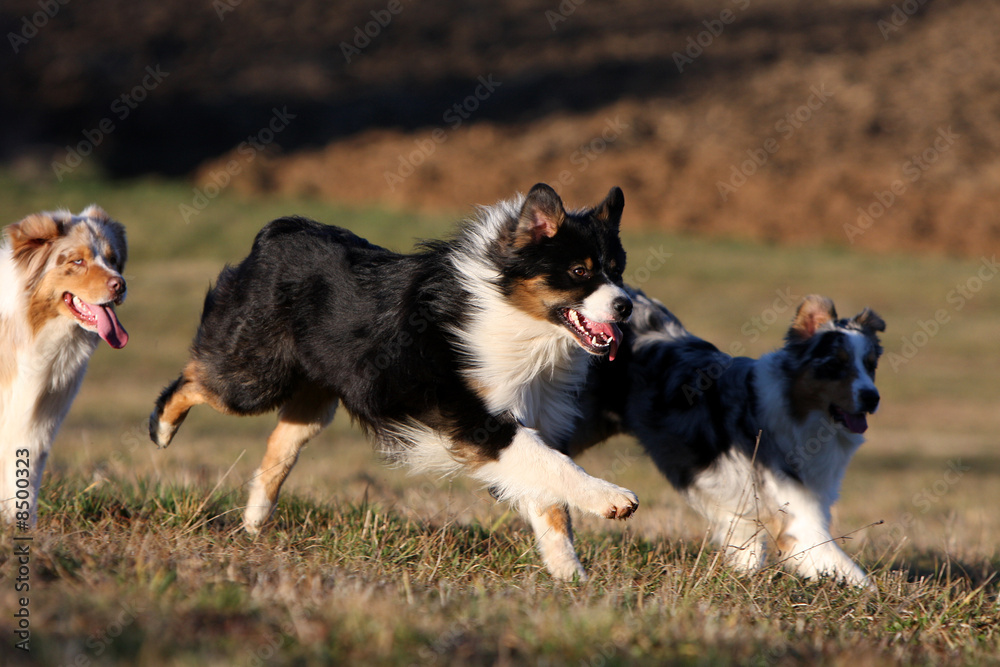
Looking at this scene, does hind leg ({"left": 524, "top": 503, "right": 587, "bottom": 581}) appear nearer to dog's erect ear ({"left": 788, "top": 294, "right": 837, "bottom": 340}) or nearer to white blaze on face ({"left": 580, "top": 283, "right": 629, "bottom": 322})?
white blaze on face ({"left": 580, "top": 283, "right": 629, "bottom": 322})

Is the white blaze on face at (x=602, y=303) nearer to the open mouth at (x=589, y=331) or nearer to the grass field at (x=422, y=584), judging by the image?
the open mouth at (x=589, y=331)

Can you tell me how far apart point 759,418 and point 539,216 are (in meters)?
2.17

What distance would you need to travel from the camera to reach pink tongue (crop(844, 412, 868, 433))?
224 inches

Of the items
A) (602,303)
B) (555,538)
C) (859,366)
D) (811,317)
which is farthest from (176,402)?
(859,366)

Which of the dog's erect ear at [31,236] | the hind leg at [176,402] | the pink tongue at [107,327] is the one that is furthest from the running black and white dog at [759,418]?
the dog's erect ear at [31,236]

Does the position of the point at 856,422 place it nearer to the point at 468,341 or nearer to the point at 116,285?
the point at 468,341

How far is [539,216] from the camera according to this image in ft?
15.3

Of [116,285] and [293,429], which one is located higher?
[116,285]

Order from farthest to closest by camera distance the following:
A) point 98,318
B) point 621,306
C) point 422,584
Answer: point 98,318 → point 621,306 → point 422,584

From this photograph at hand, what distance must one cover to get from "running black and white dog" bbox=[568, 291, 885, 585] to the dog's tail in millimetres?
2458

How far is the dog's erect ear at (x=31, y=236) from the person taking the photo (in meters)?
4.62

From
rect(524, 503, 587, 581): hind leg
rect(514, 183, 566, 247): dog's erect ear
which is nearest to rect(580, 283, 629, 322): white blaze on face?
rect(514, 183, 566, 247): dog's erect ear

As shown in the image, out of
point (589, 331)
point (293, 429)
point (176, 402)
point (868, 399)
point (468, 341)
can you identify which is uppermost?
point (589, 331)

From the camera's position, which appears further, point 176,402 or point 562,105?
point 562,105
